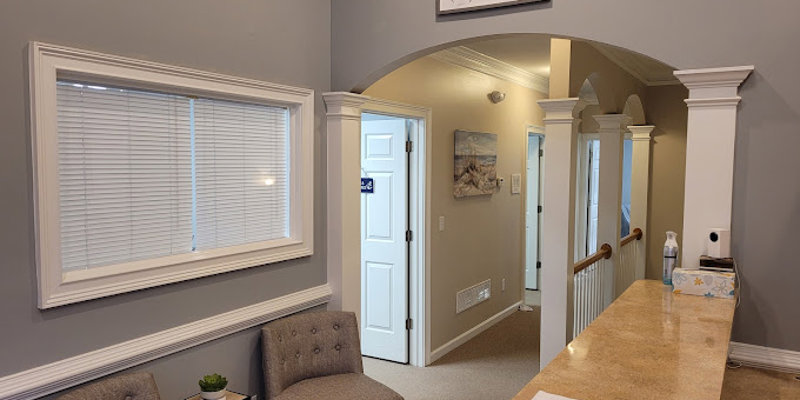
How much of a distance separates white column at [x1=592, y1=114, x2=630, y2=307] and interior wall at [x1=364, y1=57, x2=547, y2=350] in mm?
1080

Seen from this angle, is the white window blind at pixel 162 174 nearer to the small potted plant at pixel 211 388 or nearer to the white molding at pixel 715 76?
the small potted plant at pixel 211 388

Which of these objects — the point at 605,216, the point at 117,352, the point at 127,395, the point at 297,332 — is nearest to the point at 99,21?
the point at 117,352

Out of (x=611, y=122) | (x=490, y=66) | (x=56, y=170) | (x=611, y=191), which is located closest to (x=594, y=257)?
(x=611, y=191)

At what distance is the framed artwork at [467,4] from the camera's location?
263cm

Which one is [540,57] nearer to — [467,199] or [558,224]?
[467,199]

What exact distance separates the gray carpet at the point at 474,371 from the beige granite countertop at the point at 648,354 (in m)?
2.07

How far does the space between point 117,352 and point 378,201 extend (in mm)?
2655

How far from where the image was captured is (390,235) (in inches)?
180

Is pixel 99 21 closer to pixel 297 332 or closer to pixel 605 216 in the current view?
pixel 297 332

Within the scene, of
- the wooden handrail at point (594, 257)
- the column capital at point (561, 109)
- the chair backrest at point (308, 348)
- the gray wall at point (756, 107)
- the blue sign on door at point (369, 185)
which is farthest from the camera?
the blue sign on door at point (369, 185)

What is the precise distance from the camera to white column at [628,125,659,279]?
6.03 m

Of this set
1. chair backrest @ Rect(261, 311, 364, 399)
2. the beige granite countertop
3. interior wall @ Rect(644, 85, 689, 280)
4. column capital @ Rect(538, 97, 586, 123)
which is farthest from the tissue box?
interior wall @ Rect(644, 85, 689, 280)

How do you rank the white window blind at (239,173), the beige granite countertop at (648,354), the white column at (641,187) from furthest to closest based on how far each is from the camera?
the white column at (641,187) < the white window blind at (239,173) < the beige granite countertop at (648,354)

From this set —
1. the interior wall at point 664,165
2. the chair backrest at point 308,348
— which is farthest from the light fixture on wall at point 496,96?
the chair backrest at point 308,348
